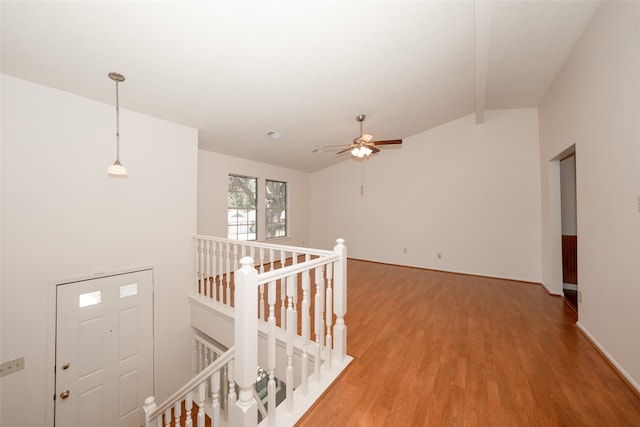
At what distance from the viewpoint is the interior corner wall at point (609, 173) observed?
183 centimetres

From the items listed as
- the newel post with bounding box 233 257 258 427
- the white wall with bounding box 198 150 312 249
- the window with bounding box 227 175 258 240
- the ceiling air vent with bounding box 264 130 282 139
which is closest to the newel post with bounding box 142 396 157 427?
the newel post with bounding box 233 257 258 427

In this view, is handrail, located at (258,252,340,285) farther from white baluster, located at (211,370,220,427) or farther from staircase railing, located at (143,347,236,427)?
white baluster, located at (211,370,220,427)

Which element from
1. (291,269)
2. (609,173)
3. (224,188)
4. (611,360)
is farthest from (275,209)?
(611,360)

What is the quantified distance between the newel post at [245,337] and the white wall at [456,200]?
5.23 meters

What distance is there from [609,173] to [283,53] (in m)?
3.35

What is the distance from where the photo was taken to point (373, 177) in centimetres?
645

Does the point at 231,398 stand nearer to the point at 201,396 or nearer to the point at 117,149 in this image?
the point at 201,396

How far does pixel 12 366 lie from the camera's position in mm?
2359

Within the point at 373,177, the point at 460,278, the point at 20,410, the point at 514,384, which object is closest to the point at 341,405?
the point at 514,384

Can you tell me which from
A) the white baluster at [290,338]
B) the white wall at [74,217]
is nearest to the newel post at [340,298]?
the white baluster at [290,338]

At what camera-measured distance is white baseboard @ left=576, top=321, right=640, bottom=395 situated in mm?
1799

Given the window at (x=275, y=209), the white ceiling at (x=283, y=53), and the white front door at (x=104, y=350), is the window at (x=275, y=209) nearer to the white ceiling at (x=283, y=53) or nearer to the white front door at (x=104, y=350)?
the white ceiling at (x=283, y=53)

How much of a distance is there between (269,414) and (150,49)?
10.6ft

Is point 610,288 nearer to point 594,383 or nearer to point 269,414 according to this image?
point 594,383
